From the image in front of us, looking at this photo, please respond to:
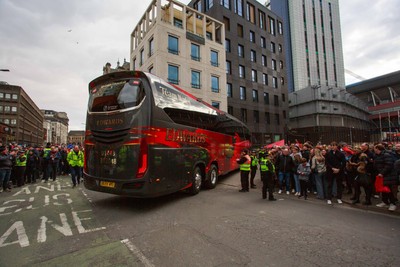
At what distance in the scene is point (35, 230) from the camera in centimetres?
457

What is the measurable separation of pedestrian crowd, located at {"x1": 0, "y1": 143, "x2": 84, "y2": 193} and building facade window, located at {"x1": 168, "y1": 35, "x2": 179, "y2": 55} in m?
15.9

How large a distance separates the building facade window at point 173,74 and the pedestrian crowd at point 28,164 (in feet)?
45.0

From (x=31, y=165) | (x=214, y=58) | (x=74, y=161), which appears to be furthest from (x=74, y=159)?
(x=214, y=58)

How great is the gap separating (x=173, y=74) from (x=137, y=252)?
2164cm

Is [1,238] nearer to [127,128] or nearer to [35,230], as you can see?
[35,230]

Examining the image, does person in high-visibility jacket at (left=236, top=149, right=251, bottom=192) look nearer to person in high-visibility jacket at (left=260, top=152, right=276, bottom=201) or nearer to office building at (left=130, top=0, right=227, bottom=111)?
person in high-visibility jacket at (left=260, top=152, right=276, bottom=201)

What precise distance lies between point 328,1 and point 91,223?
258 feet

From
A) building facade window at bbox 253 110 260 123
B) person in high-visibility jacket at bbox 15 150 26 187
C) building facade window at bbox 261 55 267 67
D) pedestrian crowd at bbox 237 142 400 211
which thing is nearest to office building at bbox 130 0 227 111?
building facade window at bbox 253 110 260 123

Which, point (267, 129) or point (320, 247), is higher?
point (267, 129)

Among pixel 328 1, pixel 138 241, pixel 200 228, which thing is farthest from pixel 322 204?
pixel 328 1

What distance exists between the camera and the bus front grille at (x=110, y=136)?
18.7 feet

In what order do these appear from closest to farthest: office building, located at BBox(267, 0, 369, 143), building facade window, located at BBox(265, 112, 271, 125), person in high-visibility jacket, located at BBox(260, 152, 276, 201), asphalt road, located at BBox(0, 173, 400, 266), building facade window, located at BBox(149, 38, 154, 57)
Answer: asphalt road, located at BBox(0, 173, 400, 266), person in high-visibility jacket, located at BBox(260, 152, 276, 201), building facade window, located at BBox(149, 38, 154, 57), building facade window, located at BBox(265, 112, 271, 125), office building, located at BBox(267, 0, 369, 143)

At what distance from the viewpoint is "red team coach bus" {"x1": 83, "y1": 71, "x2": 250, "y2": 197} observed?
18.3 feet

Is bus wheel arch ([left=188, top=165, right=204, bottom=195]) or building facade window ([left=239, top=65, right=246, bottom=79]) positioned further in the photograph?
building facade window ([left=239, top=65, right=246, bottom=79])
